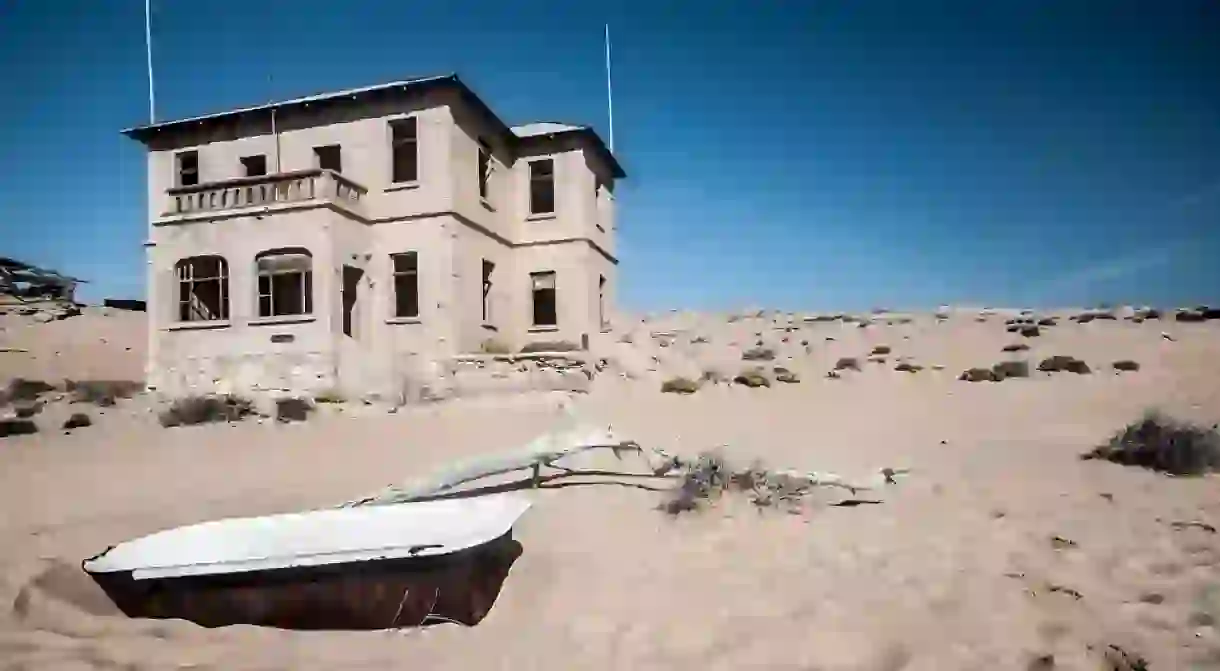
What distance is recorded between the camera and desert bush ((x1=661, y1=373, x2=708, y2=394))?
14555mm

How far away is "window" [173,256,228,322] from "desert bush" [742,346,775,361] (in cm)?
1400

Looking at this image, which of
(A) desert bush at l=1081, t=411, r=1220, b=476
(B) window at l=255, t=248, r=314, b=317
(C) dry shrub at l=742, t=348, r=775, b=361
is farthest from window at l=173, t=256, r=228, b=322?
(A) desert bush at l=1081, t=411, r=1220, b=476

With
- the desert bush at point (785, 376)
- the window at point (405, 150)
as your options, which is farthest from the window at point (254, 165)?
the desert bush at point (785, 376)

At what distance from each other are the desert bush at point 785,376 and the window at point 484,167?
900cm

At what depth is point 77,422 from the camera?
12.2m

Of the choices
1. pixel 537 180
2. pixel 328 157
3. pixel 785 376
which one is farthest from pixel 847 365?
pixel 328 157

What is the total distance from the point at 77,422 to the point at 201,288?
28.2ft

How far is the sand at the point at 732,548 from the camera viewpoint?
11.3ft

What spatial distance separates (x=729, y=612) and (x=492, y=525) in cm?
146

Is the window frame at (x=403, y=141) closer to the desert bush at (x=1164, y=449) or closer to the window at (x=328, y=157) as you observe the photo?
the window at (x=328, y=157)

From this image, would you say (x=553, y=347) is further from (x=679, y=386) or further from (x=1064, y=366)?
(x=1064, y=366)

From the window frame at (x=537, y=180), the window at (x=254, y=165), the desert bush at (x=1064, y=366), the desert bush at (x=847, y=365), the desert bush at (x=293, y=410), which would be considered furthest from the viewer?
the window frame at (x=537, y=180)

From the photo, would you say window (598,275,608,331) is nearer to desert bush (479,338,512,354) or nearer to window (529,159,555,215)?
window (529,159,555,215)

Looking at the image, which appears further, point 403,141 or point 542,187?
point 542,187
